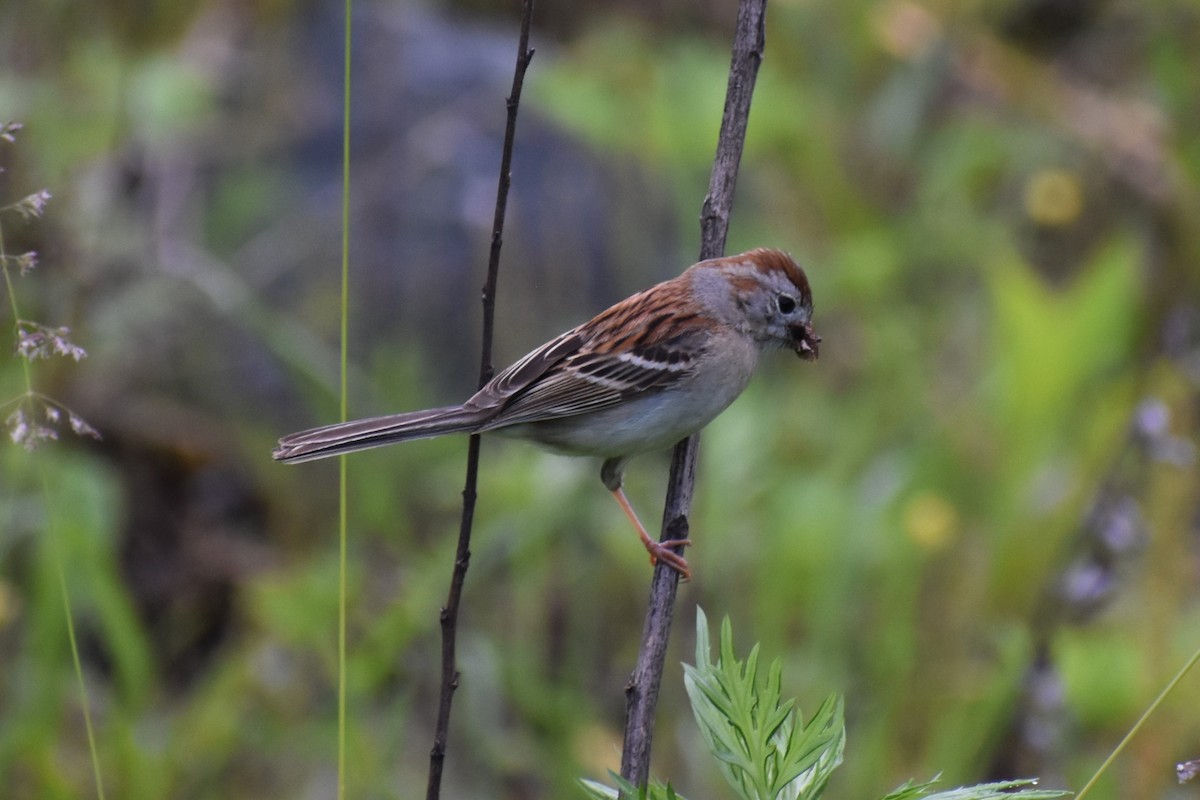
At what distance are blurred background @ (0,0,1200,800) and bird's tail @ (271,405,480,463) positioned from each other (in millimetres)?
617

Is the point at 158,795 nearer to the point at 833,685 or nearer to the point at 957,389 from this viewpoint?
the point at 833,685

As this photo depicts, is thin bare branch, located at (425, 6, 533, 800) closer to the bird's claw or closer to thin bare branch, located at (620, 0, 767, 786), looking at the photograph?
thin bare branch, located at (620, 0, 767, 786)

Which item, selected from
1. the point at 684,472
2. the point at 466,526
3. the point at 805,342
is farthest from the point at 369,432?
the point at 805,342

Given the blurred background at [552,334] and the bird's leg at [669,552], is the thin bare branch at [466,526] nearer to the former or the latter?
the bird's leg at [669,552]

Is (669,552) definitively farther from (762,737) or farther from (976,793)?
(976,793)

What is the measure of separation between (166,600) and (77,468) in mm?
635

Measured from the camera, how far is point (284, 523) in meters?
4.48

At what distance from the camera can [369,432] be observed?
2.59 meters

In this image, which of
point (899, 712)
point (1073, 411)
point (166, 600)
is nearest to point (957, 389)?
point (1073, 411)

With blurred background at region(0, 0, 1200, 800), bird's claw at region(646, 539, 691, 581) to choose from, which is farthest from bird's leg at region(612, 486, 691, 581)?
blurred background at region(0, 0, 1200, 800)

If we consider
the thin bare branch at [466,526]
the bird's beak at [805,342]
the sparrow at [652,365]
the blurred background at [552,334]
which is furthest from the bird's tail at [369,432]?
the bird's beak at [805,342]

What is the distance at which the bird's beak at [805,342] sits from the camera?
307 cm

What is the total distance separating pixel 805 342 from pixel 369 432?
1.09 metres

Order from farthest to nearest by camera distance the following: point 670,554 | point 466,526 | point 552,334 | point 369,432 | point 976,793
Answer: point 552,334 → point 369,432 → point 670,554 → point 466,526 → point 976,793
